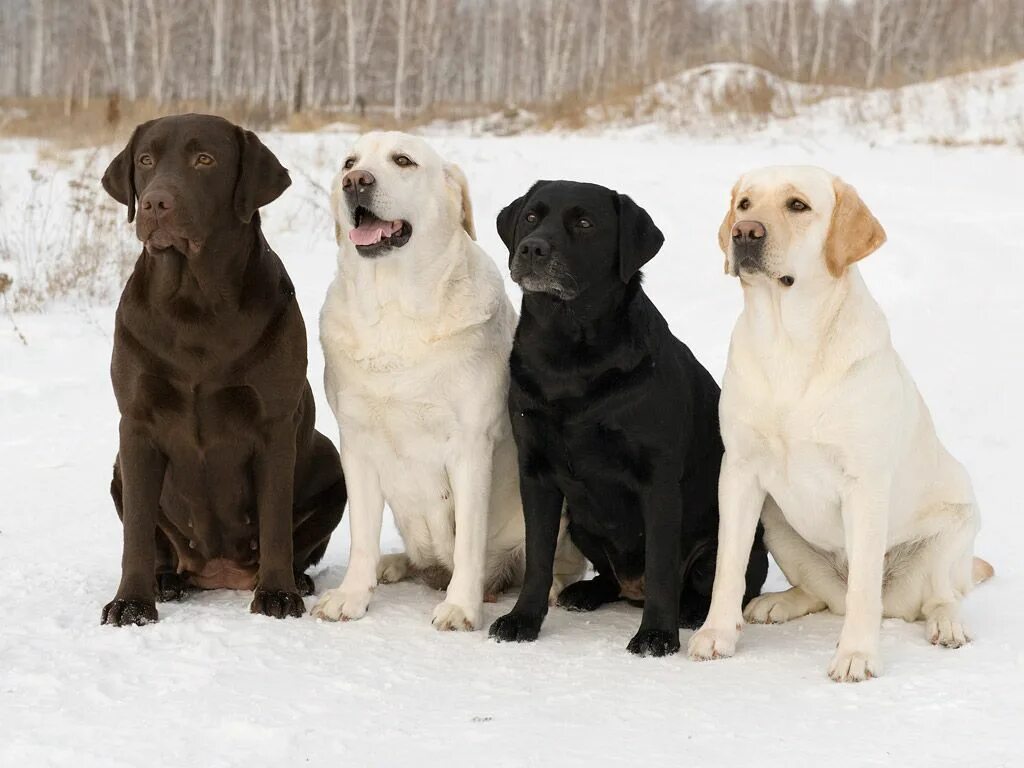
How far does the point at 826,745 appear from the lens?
2.59 m

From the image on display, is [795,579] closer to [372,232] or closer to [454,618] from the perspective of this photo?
[454,618]

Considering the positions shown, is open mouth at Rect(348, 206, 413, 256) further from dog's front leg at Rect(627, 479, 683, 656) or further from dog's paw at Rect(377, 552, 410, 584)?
dog's paw at Rect(377, 552, 410, 584)

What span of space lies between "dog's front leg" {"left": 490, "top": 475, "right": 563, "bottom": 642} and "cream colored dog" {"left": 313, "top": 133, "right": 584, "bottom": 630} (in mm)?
171

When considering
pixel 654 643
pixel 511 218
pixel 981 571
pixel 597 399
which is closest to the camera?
pixel 654 643

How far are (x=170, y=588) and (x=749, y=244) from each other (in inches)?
89.0

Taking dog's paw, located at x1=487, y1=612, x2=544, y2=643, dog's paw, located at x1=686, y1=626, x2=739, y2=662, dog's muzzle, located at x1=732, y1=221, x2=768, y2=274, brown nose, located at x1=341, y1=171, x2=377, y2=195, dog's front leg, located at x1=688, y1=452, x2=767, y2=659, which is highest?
brown nose, located at x1=341, y1=171, x2=377, y2=195

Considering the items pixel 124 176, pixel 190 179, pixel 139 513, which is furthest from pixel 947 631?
pixel 124 176

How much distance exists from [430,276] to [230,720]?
5.51 ft

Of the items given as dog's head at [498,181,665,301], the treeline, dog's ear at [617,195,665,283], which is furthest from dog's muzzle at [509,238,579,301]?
the treeline

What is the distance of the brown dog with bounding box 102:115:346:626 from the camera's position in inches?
137

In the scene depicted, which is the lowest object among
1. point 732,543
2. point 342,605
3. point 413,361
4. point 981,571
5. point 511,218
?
point 342,605

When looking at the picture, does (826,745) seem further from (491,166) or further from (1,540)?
(491,166)

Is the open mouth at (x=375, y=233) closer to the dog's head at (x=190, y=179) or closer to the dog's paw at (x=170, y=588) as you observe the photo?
the dog's head at (x=190, y=179)

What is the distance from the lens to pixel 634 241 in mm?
3582
